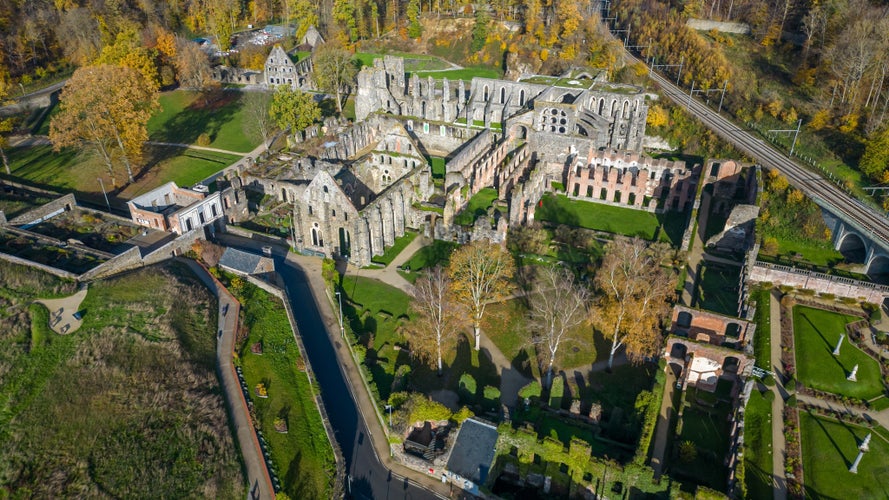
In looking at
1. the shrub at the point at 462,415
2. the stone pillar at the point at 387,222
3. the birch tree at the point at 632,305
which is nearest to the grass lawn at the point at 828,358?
the birch tree at the point at 632,305

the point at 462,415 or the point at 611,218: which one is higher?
the point at 611,218

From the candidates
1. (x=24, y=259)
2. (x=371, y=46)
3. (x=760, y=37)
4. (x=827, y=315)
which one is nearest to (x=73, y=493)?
(x=24, y=259)

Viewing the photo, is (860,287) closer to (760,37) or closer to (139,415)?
(139,415)

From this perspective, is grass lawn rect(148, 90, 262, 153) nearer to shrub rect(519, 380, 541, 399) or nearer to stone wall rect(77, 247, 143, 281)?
stone wall rect(77, 247, 143, 281)

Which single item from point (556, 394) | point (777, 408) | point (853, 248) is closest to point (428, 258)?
point (556, 394)

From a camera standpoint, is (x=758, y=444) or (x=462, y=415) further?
(x=758, y=444)

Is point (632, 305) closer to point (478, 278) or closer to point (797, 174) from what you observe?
point (478, 278)

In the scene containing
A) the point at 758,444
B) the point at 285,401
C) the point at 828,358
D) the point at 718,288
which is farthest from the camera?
A: the point at 718,288

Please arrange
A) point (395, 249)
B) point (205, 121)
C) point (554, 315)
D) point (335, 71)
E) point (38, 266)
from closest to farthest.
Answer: point (554, 315)
point (38, 266)
point (395, 249)
point (205, 121)
point (335, 71)
